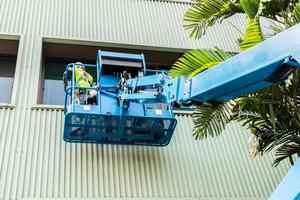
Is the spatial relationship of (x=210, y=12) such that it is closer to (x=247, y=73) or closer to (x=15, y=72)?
(x=247, y=73)

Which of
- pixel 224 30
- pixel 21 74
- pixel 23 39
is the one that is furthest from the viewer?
pixel 224 30

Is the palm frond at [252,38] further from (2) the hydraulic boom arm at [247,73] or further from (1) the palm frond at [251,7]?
(2) the hydraulic boom arm at [247,73]

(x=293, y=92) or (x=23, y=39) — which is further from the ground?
(x=23, y=39)

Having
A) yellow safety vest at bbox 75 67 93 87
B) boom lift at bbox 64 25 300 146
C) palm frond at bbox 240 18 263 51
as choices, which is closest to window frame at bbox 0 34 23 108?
boom lift at bbox 64 25 300 146

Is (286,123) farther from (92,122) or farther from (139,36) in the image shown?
(139,36)

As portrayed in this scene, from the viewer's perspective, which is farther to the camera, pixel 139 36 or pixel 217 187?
pixel 139 36

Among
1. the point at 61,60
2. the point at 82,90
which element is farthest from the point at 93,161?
the point at 61,60

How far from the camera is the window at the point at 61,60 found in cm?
973

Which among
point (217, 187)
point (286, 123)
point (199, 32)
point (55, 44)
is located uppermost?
point (55, 44)

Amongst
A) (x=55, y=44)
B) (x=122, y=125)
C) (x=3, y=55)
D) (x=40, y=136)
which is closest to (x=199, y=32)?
(x=122, y=125)

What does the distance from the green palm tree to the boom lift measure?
1.55 ft

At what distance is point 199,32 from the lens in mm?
7246

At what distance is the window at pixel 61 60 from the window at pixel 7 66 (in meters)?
0.66

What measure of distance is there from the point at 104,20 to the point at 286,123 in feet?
19.0
